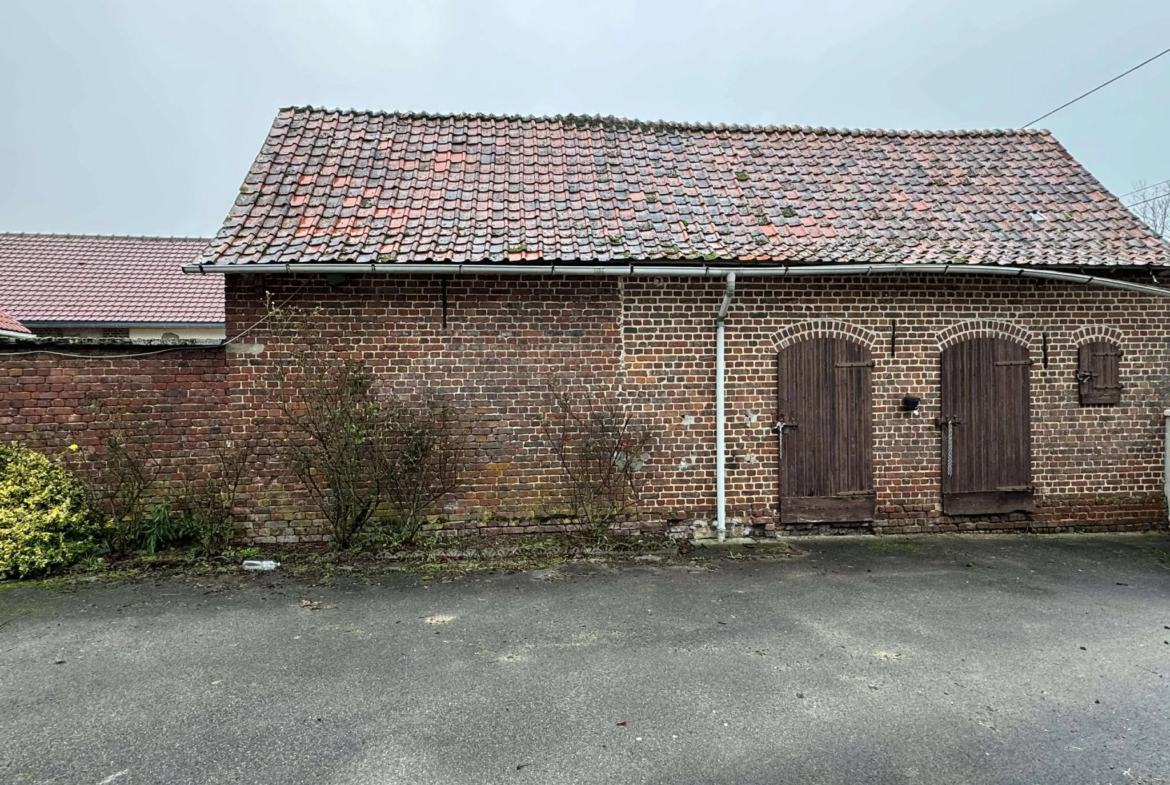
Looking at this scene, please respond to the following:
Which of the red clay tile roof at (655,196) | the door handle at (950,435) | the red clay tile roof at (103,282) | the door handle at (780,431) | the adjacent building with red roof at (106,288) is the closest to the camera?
the red clay tile roof at (655,196)

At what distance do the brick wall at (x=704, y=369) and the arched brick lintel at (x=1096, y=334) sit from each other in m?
0.02

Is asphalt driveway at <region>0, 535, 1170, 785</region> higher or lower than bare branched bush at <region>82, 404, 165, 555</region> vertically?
lower

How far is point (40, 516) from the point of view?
5.35 metres

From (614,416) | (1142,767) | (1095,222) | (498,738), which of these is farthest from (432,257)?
(1095,222)

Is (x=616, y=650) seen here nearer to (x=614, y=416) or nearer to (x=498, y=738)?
(x=498, y=738)

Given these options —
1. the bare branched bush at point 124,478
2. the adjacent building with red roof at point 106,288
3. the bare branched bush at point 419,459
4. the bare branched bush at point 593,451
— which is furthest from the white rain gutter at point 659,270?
the adjacent building with red roof at point 106,288

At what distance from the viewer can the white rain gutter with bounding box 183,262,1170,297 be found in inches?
225

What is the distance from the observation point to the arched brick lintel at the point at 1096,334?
6.91 m

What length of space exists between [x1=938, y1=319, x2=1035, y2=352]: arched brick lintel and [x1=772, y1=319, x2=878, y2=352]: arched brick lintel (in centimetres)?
80

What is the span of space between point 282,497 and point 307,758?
3669mm

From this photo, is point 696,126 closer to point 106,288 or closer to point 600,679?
point 600,679

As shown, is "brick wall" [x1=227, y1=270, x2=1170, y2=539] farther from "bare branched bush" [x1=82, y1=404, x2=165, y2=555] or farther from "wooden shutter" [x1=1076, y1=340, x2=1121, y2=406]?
"bare branched bush" [x1=82, y1=404, x2=165, y2=555]

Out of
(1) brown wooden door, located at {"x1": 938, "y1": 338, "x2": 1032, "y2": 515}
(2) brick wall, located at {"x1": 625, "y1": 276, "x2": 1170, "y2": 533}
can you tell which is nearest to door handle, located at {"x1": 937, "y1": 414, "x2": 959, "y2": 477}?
(1) brown wooden door, located at {"x1": 938, "y1": 338, "x2": 1032, "y2": 515}

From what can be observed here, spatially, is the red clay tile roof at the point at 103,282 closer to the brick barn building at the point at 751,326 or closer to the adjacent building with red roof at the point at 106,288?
the adjacent building with red roof at the point at 106,288
